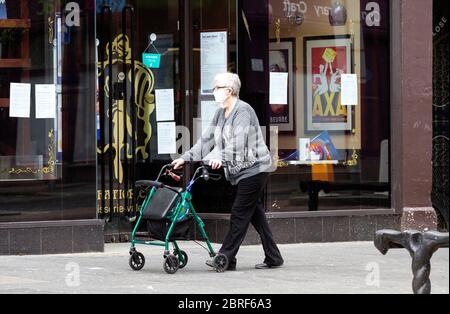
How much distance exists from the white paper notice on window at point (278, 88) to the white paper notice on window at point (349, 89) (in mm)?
773

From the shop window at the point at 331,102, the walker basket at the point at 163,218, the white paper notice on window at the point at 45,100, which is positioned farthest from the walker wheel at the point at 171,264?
the shop window at the point at 331,102

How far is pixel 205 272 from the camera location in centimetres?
915

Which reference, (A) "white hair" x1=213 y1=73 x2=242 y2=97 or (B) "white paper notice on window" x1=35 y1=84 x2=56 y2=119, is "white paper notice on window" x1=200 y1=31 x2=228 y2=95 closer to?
(B) "white paper notice on window" x1=35 y1=84 x2=56 y2=119

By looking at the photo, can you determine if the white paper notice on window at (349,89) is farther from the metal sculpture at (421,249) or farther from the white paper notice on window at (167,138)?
the metal sculpture at (421,249)

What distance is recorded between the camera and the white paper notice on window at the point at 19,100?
10414 millimetres

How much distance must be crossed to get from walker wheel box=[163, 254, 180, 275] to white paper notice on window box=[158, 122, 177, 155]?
3.03m

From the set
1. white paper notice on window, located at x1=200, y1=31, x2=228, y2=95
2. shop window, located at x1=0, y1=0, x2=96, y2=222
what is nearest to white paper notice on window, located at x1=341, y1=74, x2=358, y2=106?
white paper notice on window, located at x1=200, y1=31, x2=228, y2=95

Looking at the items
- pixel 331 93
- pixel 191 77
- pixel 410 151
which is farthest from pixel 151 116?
pixel 410 151

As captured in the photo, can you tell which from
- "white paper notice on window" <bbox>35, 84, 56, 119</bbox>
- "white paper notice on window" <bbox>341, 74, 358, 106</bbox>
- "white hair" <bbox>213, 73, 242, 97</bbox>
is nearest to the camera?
"white hair" <bbox>213, 73, 242, 97</bbox>

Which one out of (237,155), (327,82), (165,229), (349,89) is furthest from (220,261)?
(349,89)

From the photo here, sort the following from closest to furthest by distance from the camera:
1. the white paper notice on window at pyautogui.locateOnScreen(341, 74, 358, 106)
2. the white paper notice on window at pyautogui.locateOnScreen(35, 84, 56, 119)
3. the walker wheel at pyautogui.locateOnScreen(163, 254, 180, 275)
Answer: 1. the walker wheel at pyautogui.locateOnScreen(163, 254, 180, 275)
2. the white paper notice on window at pyautogui.locateOnScreen(35, 84, 56, 119)
3. the white paper notice on window at pyautogui.locateOnScreen(341, 74, 358, 106)

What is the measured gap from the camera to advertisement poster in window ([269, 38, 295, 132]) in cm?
1141

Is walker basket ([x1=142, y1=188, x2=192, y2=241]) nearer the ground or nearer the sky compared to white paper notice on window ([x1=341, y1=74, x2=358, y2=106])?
nearer the ground

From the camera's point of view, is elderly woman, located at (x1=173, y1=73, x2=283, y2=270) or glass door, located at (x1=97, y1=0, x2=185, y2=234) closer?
elderly woman, located at (x1=173, y1=73, x2=283, y2=270)
